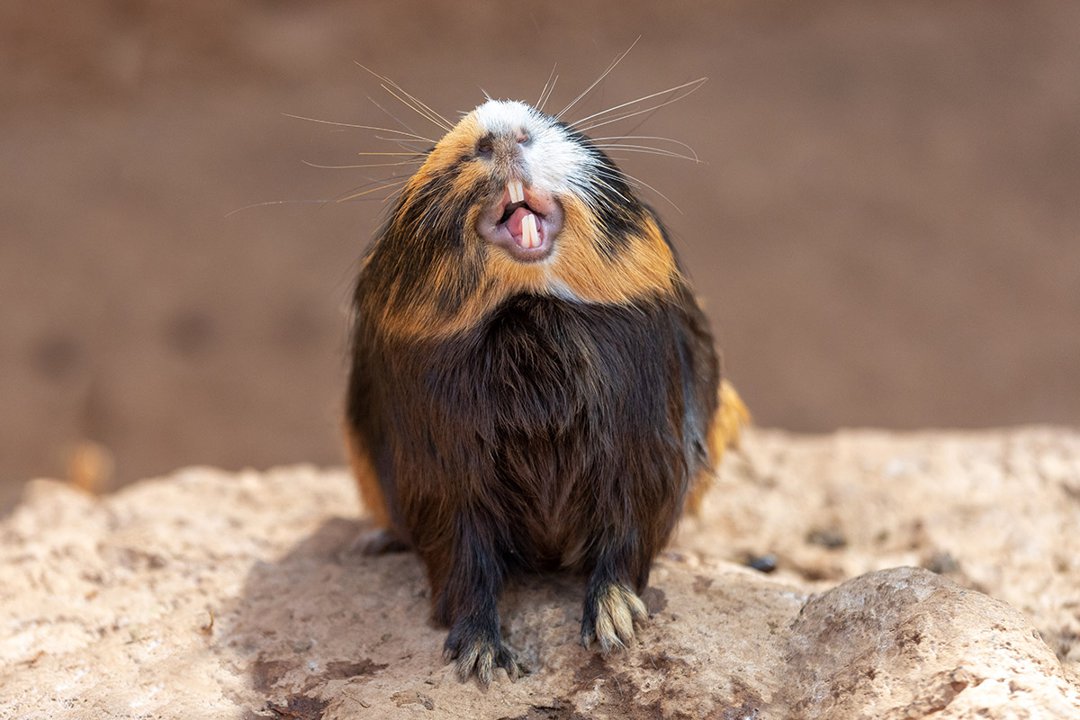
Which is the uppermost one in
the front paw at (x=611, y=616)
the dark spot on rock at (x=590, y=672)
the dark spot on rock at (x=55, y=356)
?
the dark spot on rock at (x=55, y=356)

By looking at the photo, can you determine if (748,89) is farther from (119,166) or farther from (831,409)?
(119,166)

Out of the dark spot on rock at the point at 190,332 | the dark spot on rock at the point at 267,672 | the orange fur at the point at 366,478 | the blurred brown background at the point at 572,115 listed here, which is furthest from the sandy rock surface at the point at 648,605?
the dark spot on rock at the point at 190,332

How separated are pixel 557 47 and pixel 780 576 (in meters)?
7.30

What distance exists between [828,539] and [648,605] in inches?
59.8

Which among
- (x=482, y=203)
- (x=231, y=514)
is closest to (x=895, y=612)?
(x=482, y=203)

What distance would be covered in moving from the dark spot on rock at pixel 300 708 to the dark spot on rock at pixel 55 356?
6.12 m

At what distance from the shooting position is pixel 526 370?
3.19m

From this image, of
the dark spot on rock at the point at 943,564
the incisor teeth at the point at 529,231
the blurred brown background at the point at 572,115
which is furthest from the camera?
the blurred brown background at the point at 572,115

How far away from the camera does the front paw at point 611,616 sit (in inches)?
129

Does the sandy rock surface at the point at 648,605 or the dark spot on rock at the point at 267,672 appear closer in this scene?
the sandy rock surface at the point at 648,605

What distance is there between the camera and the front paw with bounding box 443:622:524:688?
3.26 m

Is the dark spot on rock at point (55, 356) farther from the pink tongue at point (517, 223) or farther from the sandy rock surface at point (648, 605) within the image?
the pink tongue at point (517, 223)

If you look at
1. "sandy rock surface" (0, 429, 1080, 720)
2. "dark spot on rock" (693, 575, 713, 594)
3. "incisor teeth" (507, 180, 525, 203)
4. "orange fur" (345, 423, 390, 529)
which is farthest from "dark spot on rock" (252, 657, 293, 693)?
"incisor teeth" (507, 180, 525, 203)

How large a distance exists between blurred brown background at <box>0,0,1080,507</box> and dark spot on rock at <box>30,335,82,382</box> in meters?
0.02
